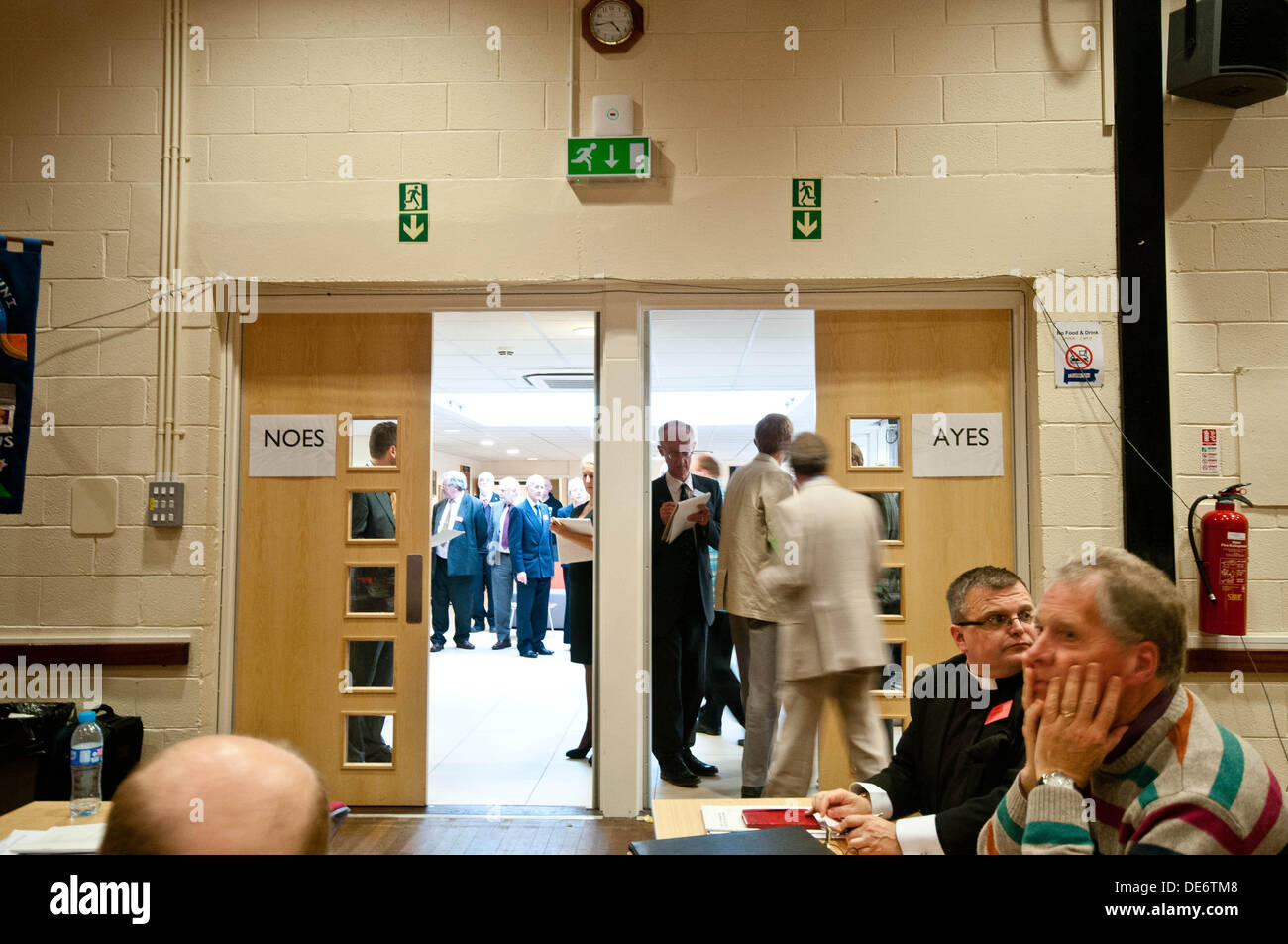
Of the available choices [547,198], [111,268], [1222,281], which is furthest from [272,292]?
[1222,281]

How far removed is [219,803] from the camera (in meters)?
0.65

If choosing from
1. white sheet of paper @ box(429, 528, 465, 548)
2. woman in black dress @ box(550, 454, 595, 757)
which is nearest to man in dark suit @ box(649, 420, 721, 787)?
woman in black dress @ box(550, 454, 595, 757)

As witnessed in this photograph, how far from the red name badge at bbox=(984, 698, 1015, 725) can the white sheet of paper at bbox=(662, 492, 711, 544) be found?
2179mm

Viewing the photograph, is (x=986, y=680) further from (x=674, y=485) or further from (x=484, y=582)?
(x=484, y=582)

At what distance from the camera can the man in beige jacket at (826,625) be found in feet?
8.80

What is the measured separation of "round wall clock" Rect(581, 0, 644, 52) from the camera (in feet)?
11.4

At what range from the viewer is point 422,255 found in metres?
3.51

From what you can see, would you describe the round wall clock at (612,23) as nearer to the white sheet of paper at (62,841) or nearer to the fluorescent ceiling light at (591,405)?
the white sheet of paper at (62,841)

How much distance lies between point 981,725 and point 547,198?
2689 mm

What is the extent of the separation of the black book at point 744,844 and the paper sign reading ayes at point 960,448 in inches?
106

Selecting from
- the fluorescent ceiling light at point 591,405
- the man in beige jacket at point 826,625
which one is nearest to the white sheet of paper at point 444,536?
the fluorescent ceiling light at point 591,405

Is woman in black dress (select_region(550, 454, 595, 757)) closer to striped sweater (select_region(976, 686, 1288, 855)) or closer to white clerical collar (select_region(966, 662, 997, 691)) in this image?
white clerical collar (select_region(966, 662, 997, 691))

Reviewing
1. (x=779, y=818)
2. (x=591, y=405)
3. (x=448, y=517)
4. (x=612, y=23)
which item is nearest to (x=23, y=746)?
(x=779, y=818)
